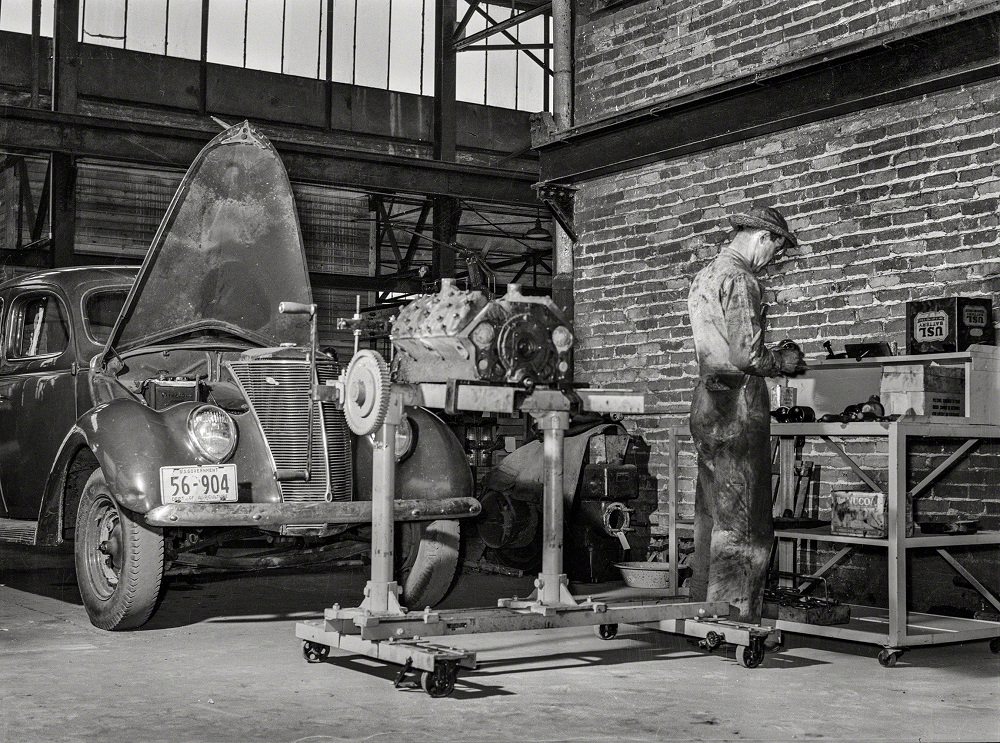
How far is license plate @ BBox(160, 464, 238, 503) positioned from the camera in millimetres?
5523

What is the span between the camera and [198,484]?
5.56 meters

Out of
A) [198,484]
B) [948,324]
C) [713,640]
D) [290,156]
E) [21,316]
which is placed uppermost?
[290,156]

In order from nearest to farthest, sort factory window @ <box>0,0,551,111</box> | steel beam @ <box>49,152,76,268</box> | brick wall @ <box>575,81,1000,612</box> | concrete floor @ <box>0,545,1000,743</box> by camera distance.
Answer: concrete floor @ <box>0,545,1000,743</box>
brick wall @ <box>575,81,1000,612</box>
steel beam @ <box>49,152,76,268</box>
factory window @ <box>0,0,551,111</box>

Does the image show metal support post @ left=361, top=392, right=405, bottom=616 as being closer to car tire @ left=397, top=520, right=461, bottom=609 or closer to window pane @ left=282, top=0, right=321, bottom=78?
car tire @ left=397, top=520, right=461, bottom=609

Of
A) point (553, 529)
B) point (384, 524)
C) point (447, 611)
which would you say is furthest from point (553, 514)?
point (384, 524)

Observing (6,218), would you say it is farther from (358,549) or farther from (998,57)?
(998,57)

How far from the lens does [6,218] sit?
19.8 m

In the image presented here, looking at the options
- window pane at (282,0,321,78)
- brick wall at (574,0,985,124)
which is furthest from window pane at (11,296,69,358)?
window pane at (282,0,321,78)

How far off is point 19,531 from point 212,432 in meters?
1.63

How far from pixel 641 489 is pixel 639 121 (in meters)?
2.48

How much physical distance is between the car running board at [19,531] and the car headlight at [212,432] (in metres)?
1.39

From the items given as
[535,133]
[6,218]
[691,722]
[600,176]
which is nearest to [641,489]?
[600,176]

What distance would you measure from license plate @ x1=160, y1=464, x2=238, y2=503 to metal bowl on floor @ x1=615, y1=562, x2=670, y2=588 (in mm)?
2928

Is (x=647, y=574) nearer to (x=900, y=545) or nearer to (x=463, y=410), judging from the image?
(x=900, y=545)
